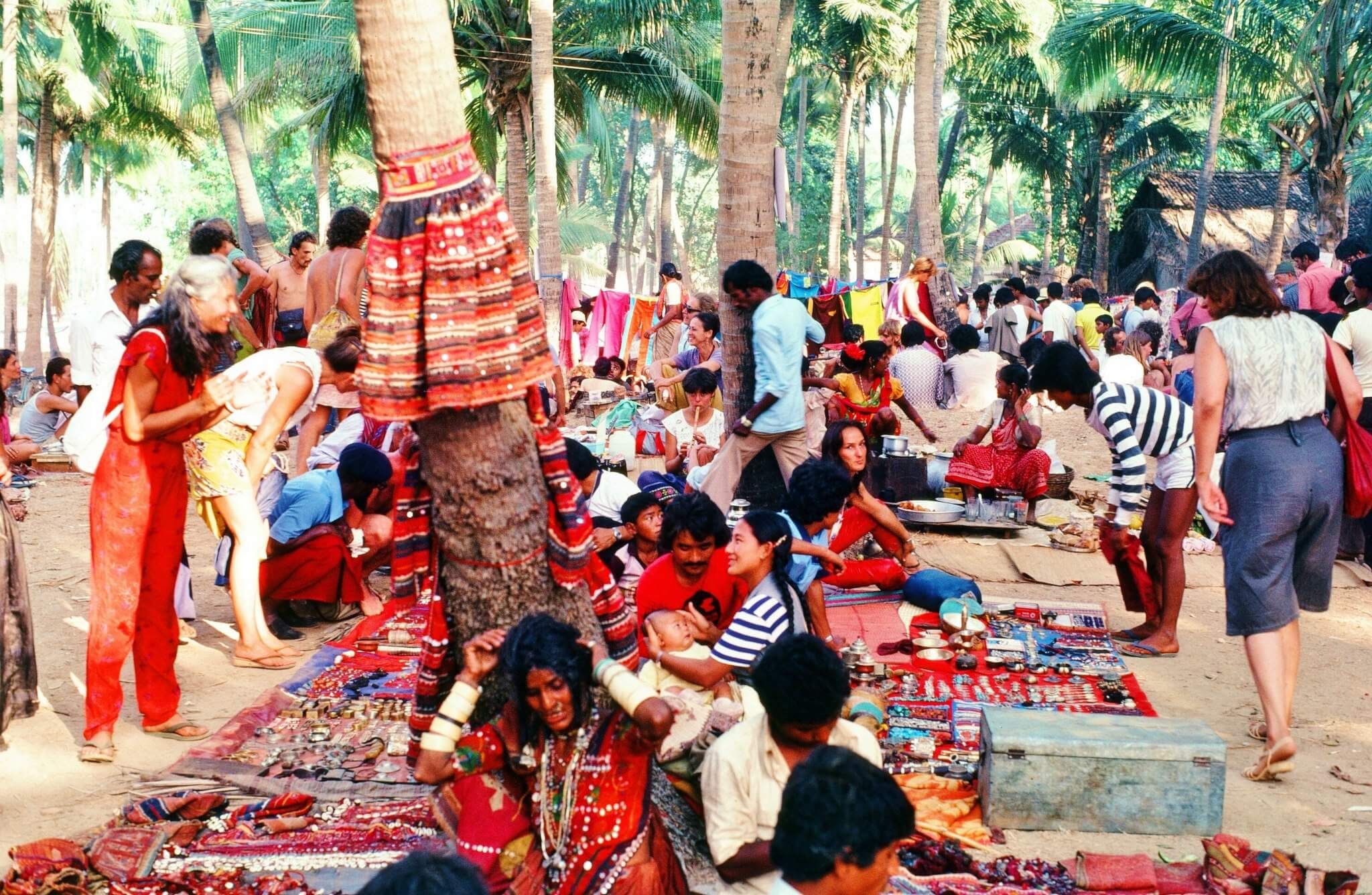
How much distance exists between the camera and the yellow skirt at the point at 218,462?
5.67 meters

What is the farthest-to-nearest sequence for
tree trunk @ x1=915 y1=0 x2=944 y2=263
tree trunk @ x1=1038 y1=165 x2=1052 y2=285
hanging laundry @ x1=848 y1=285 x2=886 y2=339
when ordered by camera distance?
tree trunk @ x1=1038 y1=165 x2=1052 y2=285 → hanging laundry @ x1=848 y1=285 x2=886 y2=339 → tree trunk @ x1=915 y1=0 x2=944 y2=263

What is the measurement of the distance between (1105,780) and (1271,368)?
1.71m

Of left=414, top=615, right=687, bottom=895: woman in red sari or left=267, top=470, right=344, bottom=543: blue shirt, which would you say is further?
left=267, top=470, right=344, bottom=543: blue shirt

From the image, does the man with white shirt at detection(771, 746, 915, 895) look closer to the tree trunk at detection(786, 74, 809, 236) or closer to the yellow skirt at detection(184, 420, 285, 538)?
the yellow skirt at detection(184, 420, 285, 538)

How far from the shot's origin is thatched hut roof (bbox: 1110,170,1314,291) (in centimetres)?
2608

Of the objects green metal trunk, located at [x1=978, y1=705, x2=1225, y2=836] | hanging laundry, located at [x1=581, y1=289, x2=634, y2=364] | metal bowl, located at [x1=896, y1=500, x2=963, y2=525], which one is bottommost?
hanging laundry, located at [x1=581, y1=289, x2=634, y2=364]

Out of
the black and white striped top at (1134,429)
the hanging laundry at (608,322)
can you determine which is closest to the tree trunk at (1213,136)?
the hanging laundry at (608,322)

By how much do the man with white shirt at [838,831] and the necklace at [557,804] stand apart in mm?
1041

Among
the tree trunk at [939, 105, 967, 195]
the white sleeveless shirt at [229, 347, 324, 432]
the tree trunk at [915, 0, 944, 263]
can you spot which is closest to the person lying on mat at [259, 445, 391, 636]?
the white sleeveless shirt at [229, 347, 324, 432]

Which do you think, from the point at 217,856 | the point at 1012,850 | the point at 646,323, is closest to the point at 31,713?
the point at 217,856

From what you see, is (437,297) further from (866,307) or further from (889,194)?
(889,194)

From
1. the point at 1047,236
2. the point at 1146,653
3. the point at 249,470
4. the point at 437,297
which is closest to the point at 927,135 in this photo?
the point at 1146,653

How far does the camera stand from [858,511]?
7.35 meters

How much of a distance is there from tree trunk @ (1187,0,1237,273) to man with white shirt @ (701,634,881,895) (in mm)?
18825
